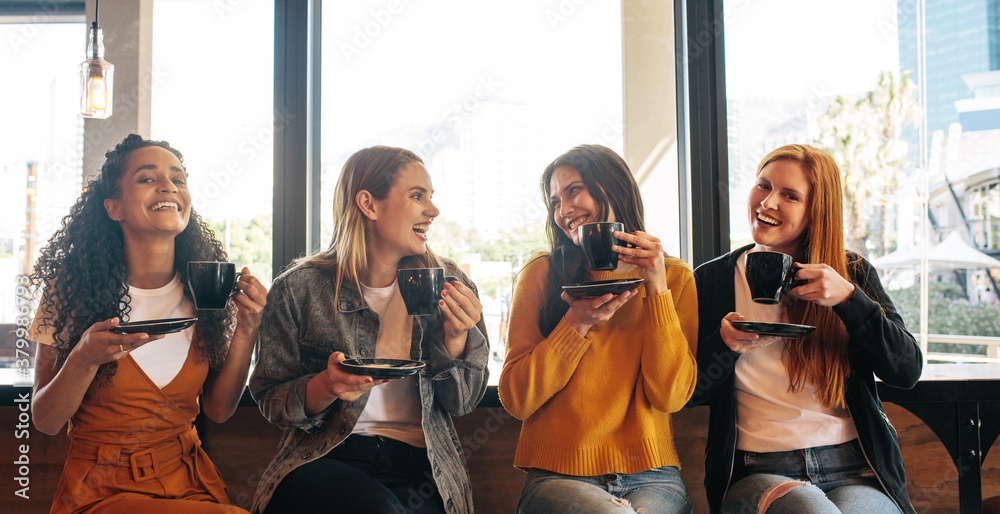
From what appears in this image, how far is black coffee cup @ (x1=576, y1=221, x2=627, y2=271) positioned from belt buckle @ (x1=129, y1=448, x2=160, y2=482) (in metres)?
1.19

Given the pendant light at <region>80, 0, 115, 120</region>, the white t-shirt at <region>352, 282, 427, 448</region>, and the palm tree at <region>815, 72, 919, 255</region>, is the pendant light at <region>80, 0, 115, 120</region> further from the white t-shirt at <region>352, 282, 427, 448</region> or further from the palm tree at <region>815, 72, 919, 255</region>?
the palm tree at <region>815, 72, 919, 255</region>

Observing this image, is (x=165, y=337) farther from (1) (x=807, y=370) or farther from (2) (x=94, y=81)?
(1) (x=807, y=370)

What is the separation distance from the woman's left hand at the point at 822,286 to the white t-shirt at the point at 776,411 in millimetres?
223

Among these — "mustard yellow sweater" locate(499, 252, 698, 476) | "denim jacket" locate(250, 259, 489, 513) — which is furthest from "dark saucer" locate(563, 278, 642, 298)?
"denim jacket" locate(250, 259, 489, 513)

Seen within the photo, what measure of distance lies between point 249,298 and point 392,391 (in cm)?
45

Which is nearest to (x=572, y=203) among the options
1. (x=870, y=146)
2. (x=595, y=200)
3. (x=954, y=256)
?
(x=595, y=200)

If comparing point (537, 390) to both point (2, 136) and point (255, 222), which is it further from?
point (2, 136)

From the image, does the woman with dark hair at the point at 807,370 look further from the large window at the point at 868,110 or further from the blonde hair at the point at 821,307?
the large window at the point at 868,110

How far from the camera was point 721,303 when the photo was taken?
1761 mm

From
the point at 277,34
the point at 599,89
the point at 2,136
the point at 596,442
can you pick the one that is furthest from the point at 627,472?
the point at 2,136

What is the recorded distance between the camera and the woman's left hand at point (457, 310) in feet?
5.02

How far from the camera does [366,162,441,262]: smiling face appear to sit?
175cm

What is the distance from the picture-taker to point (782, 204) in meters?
1.64

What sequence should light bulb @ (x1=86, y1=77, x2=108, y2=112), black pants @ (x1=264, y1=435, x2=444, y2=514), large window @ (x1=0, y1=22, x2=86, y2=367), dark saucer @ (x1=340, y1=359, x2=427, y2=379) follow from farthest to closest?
large window @ (x1=0, y1=22, x2=86, y2=367) → light bulb @ (x1=86, y1=77, x2=108, y2=112) → black pants @ (x1=264, y1=435, x2=444, y2=514) → dark saucer @ (x1=340, y1=359, x2=427, y2=379)
